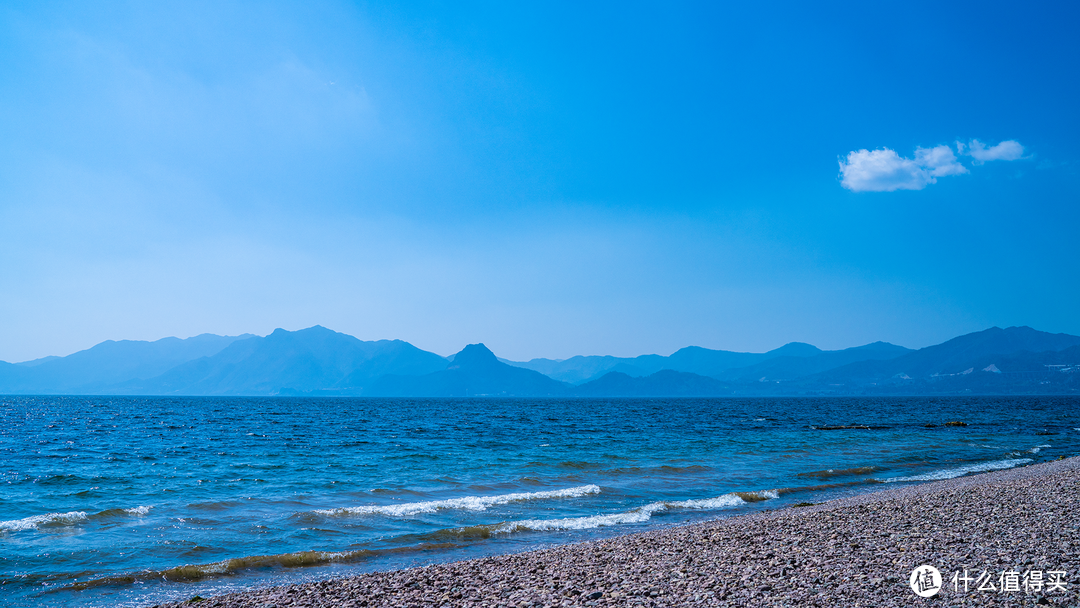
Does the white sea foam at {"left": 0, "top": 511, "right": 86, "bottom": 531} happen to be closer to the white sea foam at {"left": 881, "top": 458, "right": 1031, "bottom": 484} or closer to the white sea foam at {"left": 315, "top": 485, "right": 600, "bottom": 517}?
the white sea foam at {"left": 315, "top": 485, "right": 600, "bottom": 517}

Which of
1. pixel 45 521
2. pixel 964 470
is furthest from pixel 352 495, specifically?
pixel 964 470

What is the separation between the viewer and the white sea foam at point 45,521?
54.7 ft

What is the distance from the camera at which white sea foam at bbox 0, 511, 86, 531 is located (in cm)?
1667

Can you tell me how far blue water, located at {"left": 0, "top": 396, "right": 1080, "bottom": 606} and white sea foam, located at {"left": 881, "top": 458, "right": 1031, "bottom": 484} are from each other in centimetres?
17

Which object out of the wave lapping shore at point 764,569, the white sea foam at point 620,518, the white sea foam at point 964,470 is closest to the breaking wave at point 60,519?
the wave lapping shore at point 764,569

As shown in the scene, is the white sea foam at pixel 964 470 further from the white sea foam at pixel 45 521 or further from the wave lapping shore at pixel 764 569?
the white sea foam at pixel 45 521

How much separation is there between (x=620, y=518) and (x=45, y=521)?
1807 cm

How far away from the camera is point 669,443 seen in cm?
4512

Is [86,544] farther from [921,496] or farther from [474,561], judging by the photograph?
[921,496]

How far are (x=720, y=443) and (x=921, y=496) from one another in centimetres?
2664

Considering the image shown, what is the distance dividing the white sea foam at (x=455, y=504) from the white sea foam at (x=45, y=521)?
23.9 ft

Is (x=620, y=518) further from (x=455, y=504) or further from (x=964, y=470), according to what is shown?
(x=964, y=470)

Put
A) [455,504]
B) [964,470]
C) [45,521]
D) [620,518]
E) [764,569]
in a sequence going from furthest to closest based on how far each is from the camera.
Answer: [964,470] < [455,504] < [620,518] < [45,521] < [764,569]

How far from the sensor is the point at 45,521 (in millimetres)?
17281
